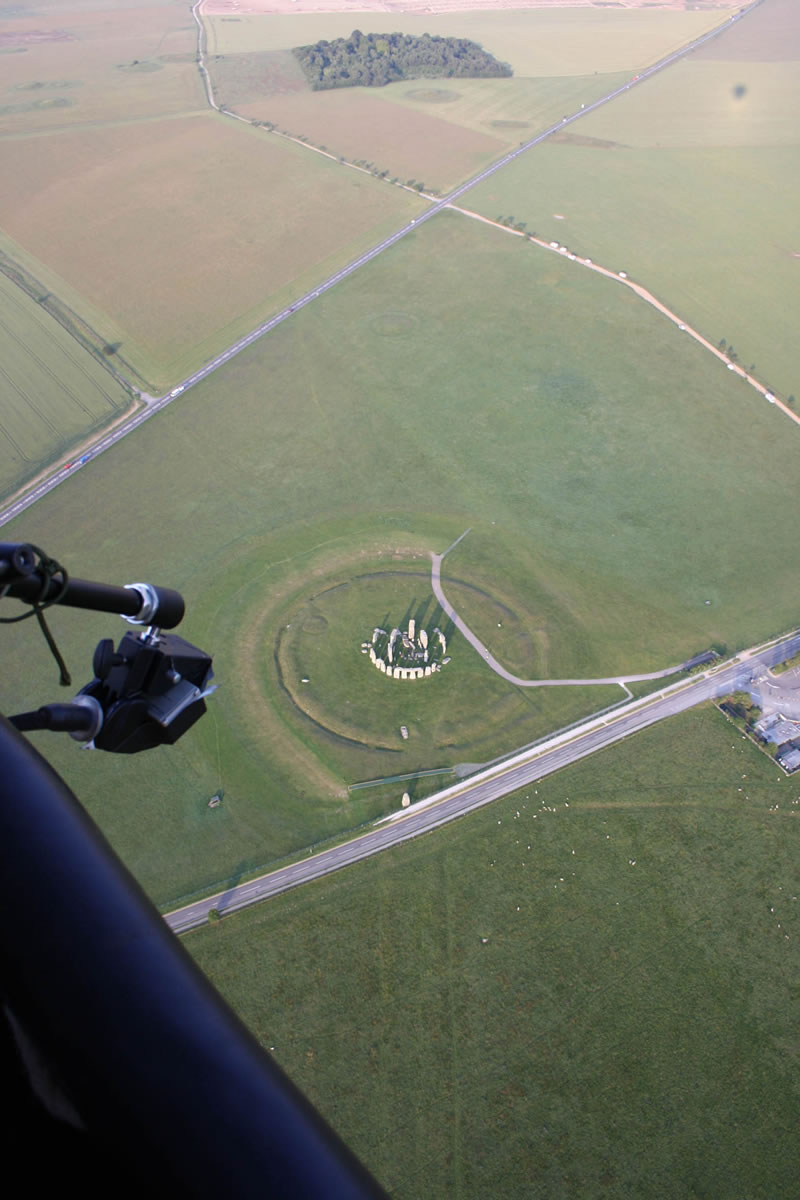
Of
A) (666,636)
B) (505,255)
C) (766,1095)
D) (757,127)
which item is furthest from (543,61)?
(766,1095)

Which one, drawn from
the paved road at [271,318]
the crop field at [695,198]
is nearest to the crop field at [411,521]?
the paved road at [271,318]

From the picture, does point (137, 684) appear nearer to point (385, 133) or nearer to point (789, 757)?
point (789, 757)

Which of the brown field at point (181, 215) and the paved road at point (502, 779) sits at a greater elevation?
the brown field at point (181, 215)

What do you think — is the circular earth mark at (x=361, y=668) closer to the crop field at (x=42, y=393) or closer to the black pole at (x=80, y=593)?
the crop field at (x=42, y=393)

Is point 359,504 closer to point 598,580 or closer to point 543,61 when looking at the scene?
point 598,580

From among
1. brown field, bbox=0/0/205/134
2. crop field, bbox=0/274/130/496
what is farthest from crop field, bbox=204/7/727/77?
crop field, bbox=0/274/130/496

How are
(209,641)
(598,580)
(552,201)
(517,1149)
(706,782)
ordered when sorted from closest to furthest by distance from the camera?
1. (517,1149)
2. (706,782)
3. (209,641)
4. (598,580)
5. (552,201)
